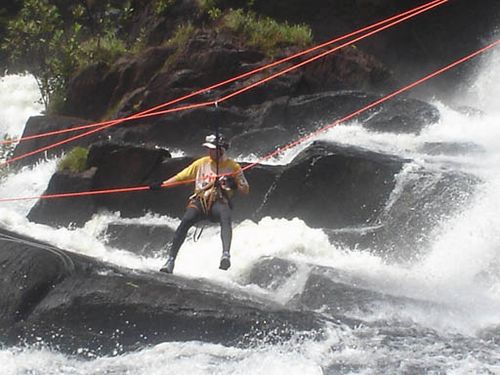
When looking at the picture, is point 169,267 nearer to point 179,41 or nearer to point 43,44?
point 179,41

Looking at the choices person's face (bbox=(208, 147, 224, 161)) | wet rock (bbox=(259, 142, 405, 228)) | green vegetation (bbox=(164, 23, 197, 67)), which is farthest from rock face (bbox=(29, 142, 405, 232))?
green vegetation (bbox=(164, 23, 197, 67))

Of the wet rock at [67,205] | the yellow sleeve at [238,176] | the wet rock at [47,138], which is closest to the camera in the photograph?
the yellow sleeve at [238,176]

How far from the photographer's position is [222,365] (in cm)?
600

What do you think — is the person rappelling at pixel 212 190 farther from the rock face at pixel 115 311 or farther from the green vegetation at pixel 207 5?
the green vegetation at pixel 207 5

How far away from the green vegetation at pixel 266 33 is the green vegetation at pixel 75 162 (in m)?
4.40

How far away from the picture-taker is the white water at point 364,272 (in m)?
6.08

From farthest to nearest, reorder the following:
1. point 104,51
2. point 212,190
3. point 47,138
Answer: point 104,51 → point 47,138 → point 212,190

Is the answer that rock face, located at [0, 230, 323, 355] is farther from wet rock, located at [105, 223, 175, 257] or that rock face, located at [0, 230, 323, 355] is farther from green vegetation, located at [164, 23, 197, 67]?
green vegetation, located at [164, 23, 197, 67]

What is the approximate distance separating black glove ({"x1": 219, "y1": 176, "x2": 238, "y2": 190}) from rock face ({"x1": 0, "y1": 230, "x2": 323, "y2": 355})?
4.47ft

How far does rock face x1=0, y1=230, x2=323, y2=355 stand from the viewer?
21.4 ft

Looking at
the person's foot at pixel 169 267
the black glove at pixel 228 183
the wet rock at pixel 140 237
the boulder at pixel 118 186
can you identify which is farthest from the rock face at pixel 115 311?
the boulder at pixel 118 186

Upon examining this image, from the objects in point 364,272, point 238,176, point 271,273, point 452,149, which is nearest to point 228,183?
point 238,176

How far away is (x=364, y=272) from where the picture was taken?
8.98m

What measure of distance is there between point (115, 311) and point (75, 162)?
304 inches
